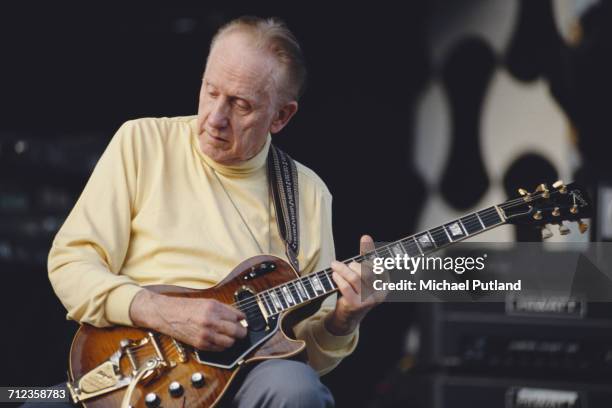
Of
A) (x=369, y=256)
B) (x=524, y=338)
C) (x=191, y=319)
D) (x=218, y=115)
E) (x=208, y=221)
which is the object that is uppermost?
(x=218, y=115)

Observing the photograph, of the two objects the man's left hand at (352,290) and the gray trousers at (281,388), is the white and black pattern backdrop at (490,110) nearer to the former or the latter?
the man's left hand at (352,290)

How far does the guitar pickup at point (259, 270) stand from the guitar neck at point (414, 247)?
0.05 m

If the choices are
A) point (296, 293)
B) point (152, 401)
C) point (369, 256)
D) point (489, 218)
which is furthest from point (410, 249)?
point (152, 401)

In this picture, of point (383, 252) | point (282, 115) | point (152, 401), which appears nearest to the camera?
point (152, 401)

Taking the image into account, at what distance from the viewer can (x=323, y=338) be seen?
252cm

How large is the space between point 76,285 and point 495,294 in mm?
1455

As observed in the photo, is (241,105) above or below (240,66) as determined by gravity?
below

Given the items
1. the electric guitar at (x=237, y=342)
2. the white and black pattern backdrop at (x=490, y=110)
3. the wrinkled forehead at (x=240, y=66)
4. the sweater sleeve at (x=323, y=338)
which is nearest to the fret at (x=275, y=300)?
the electric guitar at (x=237, y=342)

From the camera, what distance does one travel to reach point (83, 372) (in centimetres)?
226

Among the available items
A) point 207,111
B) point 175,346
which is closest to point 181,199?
point 207,111

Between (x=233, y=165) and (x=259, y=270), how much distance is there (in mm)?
358

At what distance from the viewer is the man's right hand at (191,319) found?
2.21m

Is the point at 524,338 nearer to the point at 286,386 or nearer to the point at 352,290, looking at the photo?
the point at 352,290

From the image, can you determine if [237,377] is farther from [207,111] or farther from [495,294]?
[495,294]
